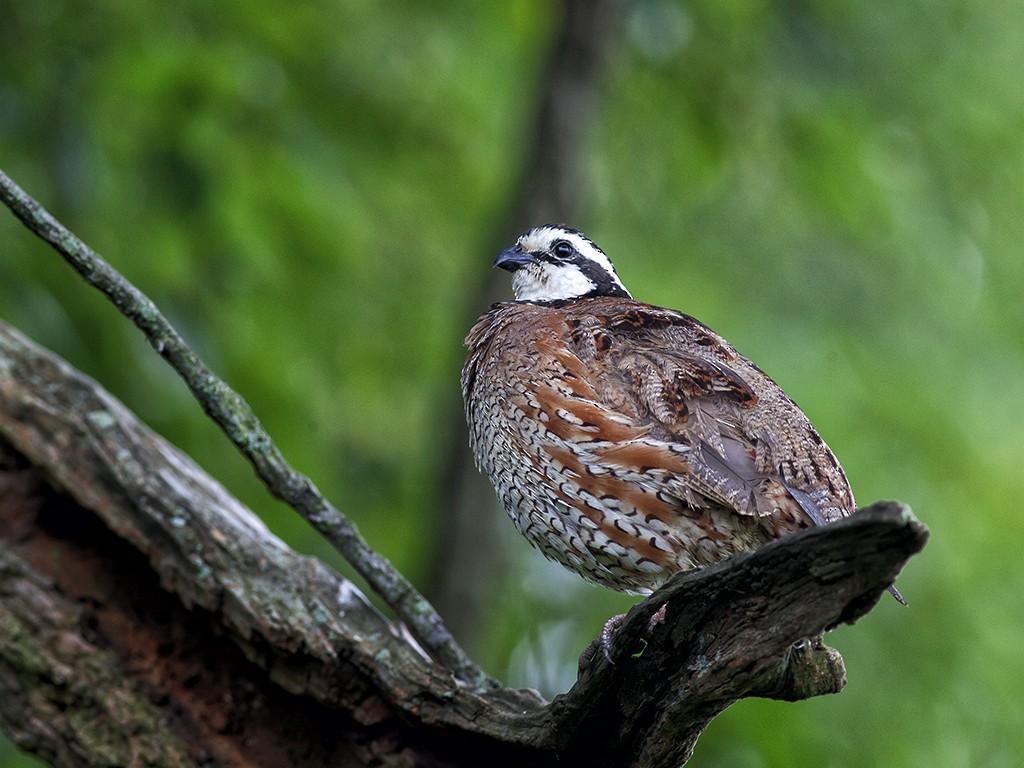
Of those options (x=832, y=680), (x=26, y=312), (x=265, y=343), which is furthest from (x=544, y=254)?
(x=832, y=680)

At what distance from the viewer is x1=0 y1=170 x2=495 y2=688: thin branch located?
3.78 meters

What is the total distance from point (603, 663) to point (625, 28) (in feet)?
17.6

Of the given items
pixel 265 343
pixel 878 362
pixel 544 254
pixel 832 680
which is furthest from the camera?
pixel 878 362

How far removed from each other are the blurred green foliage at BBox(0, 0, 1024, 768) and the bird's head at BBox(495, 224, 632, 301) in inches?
57.0

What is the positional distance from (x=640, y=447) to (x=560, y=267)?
6.08 feet

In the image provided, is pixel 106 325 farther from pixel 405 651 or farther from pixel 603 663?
pixel 603 663

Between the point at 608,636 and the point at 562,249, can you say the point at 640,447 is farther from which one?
the point at 562,249

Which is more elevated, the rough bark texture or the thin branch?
the thin branch

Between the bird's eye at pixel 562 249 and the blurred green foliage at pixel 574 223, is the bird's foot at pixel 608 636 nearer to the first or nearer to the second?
the bird's eye at pixel 562 249

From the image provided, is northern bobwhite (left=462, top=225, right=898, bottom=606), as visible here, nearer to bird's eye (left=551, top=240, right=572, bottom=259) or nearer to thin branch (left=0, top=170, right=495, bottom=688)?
thin branch (left=0, top=170, right=495, bottom=688)

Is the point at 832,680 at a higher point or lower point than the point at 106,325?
lower

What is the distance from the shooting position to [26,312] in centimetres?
571

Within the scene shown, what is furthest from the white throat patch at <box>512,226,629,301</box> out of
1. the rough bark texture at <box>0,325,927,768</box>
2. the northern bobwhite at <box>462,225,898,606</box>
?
the rough bark texture at <box>0,325,927,768</box>

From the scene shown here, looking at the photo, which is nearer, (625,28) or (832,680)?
(832,680)
